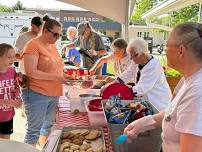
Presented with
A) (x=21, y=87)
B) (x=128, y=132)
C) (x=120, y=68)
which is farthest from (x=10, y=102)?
(x=120, y=68)

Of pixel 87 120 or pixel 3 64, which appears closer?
pixel 87 120

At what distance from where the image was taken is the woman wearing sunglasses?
2.14 metres

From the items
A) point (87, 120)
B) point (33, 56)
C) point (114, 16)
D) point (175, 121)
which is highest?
point (114, 16)

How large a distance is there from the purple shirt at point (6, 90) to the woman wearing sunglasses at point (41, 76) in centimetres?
12

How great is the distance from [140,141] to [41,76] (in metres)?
1.10

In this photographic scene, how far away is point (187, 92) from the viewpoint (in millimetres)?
933

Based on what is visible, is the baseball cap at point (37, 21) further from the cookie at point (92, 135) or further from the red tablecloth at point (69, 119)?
the cookie at point (92, 135)

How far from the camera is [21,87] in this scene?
2234mm

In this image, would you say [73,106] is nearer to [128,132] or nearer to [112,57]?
[128,132]

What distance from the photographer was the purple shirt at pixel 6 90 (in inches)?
83.7

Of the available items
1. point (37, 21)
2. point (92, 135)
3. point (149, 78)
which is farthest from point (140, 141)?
point (37, 21)

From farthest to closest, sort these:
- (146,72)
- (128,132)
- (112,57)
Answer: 1. (112,57)
2. (146,72)
3. (128,132)

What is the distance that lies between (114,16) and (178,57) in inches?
106

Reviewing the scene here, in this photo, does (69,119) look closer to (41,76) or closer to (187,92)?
(41,76)
